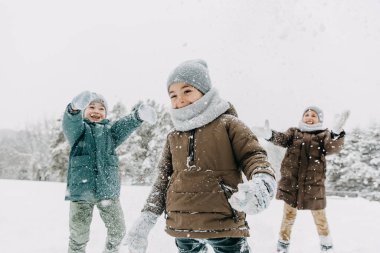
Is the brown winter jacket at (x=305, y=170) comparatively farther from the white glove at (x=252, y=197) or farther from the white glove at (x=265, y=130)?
the white glove at (x=252, y=197)

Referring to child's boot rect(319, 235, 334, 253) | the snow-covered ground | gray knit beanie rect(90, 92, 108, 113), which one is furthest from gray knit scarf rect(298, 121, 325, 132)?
gray knit beanie rect(90, 92, 108, 113)

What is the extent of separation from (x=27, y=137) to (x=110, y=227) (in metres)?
66.8

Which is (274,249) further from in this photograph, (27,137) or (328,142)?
(27,137)

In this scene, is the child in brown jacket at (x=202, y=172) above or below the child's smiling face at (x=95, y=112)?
below

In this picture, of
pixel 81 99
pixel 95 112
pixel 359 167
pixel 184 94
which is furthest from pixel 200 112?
pixel 359 167

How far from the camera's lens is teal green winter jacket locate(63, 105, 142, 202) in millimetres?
4145

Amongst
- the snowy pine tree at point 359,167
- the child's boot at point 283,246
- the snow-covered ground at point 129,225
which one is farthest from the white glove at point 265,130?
the snowy pine tree at point 359,167

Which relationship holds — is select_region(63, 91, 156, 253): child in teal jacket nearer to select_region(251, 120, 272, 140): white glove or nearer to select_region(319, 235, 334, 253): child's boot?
select_region(251, 120, 272, 140): white glove

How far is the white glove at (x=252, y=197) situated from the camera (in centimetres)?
200

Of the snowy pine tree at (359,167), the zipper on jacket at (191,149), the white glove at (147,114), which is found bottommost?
the snowy pine tree at (359,167)

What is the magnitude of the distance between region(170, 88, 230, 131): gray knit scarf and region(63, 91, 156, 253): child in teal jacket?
1568 mm

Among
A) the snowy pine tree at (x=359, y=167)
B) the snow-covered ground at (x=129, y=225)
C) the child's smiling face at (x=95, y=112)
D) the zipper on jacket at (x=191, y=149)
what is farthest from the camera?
the snowy pine tree at (x=359, y=167)

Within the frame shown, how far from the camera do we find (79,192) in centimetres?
414

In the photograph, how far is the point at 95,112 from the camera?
466 centimetres
